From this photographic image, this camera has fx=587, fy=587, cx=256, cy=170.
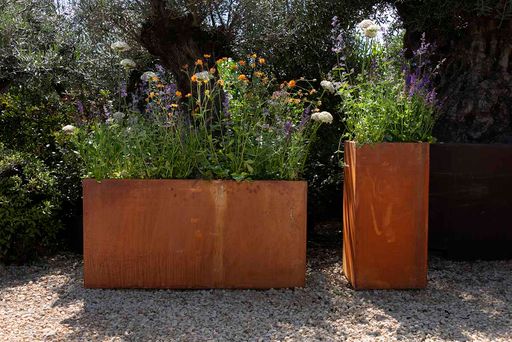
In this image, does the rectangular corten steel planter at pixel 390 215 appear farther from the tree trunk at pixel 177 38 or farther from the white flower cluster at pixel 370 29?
the tree trunk at pixel 177 38

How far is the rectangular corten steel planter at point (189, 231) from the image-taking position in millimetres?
4242

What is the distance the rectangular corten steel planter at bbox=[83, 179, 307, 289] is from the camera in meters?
4.24

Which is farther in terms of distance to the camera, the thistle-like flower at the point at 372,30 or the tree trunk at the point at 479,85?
the tree trunk at the point at 479,85

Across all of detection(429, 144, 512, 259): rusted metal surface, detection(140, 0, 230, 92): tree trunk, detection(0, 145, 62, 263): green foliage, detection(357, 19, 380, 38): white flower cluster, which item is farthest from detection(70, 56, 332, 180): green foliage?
detection(429, 144, 512, 259): rusted metal surface

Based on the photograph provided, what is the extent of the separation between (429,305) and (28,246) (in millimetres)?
3410

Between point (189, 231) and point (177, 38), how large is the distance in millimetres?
1954

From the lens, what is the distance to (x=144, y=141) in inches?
176

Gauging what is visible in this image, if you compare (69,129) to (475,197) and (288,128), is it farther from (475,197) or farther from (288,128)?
(475,197)

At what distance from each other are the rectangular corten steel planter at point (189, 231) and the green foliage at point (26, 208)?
1098mm

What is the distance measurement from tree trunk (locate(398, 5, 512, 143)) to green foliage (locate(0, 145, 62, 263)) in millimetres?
3743

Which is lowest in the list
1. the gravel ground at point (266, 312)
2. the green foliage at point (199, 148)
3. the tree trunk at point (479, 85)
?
the gravel ground at point (266, 312)

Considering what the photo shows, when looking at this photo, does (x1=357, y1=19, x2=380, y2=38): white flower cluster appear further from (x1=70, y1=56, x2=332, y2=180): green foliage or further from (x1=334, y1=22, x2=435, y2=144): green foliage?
(x1=70, y1=56, x2=332, y2=180): green foliage

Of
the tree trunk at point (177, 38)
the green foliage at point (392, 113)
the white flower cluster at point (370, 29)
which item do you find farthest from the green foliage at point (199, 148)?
the tree trunk at point (177, 38)

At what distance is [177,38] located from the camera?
5297 mm
